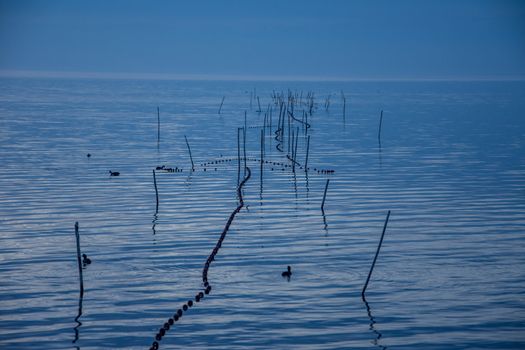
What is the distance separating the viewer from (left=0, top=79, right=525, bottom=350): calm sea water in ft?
59.3

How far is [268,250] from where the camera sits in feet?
83.1

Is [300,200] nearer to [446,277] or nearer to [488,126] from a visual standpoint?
[446,277]

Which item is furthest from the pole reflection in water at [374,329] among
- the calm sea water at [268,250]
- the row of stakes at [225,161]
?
the row of stakes at [225,161]

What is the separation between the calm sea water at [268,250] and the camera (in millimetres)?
18078

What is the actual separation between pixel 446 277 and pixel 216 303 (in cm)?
648

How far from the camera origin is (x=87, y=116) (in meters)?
89.8

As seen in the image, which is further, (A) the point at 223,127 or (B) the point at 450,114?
(B) the point at 450,114

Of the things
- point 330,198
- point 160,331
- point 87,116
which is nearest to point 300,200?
point 330,198

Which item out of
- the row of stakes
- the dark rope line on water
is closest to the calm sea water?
the dark rope line on water

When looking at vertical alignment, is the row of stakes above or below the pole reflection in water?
above

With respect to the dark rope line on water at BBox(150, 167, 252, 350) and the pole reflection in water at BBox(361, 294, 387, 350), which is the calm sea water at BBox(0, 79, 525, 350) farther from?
the dark rope line on water at BBox(150, 167, 252, 350)

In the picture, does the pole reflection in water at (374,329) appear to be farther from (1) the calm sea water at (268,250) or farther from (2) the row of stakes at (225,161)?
(2) the row of stakes at (225,161)

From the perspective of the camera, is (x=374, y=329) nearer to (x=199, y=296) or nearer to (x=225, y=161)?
(x=199, y=296)

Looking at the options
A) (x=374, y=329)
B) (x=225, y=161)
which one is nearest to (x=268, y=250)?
(x=374, y=329)
